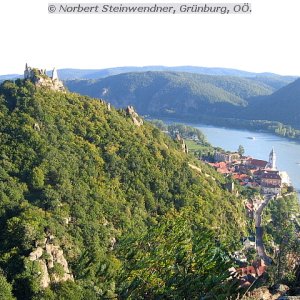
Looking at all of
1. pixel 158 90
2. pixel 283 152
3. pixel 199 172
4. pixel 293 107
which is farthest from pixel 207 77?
pixel 199 172

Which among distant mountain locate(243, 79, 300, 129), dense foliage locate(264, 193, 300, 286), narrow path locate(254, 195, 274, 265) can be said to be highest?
distant mountain locate(243, 79, 300, 129)

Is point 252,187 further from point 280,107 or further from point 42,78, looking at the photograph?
point 280,107

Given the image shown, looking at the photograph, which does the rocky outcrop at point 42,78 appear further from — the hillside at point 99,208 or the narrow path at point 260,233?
the narrow path at point 260,233

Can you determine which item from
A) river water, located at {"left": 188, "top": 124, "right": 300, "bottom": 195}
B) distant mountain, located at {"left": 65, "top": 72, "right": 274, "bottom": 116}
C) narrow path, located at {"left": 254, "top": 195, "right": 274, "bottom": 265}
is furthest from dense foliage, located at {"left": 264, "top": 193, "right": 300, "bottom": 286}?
distant mountain, located at {"left": 65, "top": 72, "right": 274, "bottom": 116}

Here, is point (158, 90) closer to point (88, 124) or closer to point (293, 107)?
point (293, 107)

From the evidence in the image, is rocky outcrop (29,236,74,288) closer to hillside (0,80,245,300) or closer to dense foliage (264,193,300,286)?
hillside (0,80,245,300)

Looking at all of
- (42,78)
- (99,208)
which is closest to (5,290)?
(99,208)
